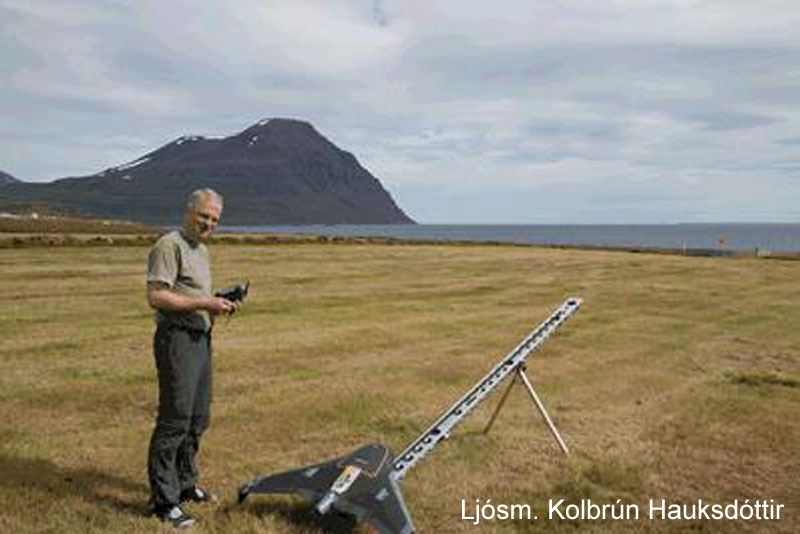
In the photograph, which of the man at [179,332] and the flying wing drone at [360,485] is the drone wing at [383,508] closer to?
the flying wing drone at [360,485]

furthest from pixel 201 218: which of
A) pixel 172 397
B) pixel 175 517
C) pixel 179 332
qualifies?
pixel 175 517

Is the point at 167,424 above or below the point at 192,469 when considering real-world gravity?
above

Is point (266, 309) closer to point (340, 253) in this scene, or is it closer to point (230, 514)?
point (230, 514)

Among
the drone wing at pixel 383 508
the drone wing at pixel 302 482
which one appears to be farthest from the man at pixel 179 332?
the drone wing at pixel 383 508

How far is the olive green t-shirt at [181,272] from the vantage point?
266 inches

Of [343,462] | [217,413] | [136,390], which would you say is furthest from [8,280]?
[343,462]

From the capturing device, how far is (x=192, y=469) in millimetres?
7508

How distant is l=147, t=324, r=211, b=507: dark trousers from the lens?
6.95 meters

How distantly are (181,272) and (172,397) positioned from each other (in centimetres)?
107

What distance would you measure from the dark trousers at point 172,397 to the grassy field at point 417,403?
36 cm

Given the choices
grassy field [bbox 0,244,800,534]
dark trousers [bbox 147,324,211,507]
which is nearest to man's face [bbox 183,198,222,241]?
dark trousers [bbox 147,324,211,507]

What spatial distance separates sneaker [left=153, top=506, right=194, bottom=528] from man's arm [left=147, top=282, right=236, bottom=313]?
1756 mm

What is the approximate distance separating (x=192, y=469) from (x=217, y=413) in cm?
339

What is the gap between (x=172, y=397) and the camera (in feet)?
22.9
